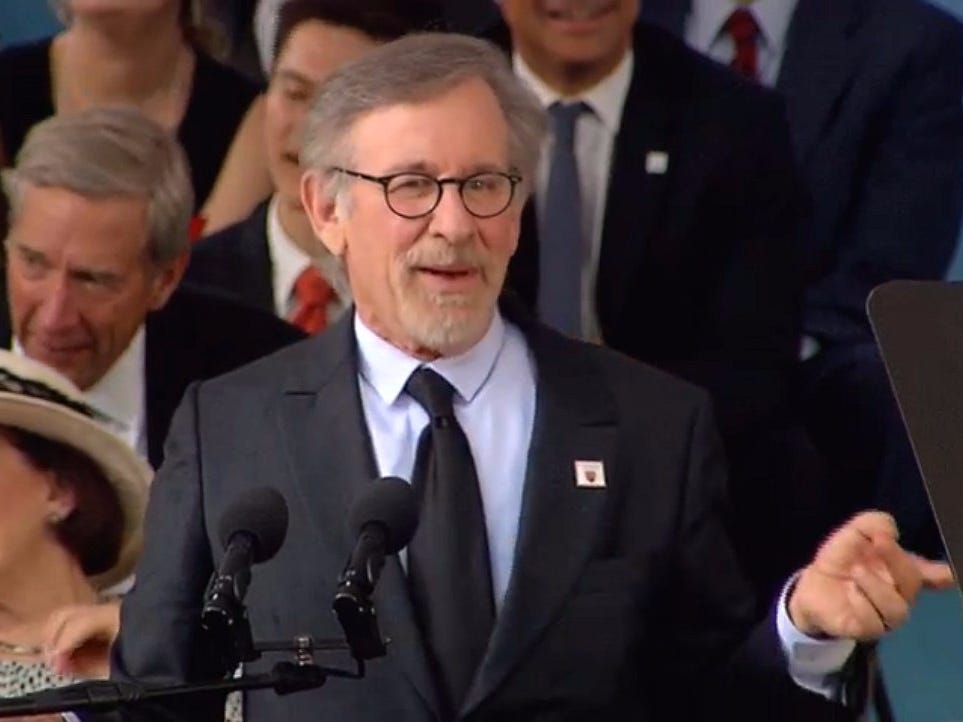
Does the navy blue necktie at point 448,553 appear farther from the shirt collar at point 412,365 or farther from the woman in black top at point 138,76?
the woman in black top at point 138,76

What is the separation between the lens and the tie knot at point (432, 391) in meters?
2.64

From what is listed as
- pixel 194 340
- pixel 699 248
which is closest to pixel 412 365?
pixel 194 340

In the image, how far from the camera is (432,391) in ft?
8.70

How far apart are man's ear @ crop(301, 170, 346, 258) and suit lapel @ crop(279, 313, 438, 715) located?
0.27 feet

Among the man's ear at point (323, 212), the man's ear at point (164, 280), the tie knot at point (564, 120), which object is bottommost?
the man's ear at point (164, 280)

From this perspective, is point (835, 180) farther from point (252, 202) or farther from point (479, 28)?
point (252, 202)

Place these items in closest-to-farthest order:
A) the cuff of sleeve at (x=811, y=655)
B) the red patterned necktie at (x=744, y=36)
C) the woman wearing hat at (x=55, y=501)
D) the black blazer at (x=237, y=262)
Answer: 1. the cuff of sleeve at (x=811, y=655)
2. the woman wearing hat at (x=55, y=501)
3. the black blazer at (x=237, y=262)
4. the red patterned necktie at (x=744, y=36)

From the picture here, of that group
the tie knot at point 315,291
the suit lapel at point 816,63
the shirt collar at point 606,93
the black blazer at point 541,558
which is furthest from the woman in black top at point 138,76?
the black blazer at point 541,558

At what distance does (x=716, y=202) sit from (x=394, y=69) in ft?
3.55

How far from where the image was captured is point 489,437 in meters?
2.67

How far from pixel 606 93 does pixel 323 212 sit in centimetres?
105

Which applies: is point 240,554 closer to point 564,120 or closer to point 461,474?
point 461,474

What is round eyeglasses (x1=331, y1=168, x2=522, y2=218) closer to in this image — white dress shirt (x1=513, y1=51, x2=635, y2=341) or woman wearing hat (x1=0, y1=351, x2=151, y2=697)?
woman wearing hat (x1=0, y1=351, x2=151, y2=697)

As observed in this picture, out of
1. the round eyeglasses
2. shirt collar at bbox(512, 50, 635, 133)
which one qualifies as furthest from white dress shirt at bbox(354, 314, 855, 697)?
shirt collar at bbox(512, 50, 635, 133)
